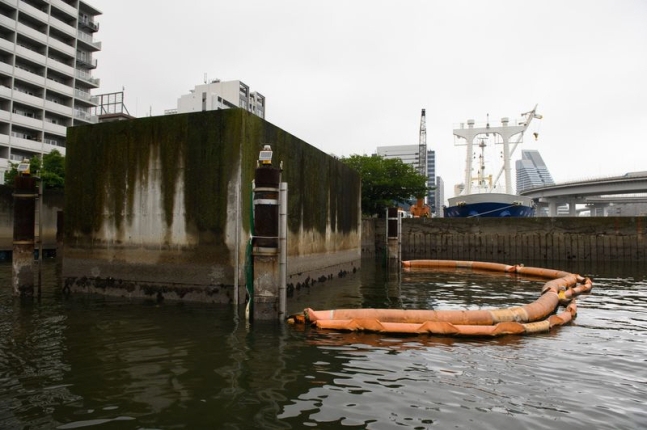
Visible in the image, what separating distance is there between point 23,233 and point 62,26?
221 ft

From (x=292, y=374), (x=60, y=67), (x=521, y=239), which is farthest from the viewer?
(x=60, y=67)

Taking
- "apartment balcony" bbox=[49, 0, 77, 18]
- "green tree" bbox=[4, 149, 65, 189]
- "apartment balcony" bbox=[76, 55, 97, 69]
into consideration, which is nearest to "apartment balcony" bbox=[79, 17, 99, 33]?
"apartment balcony" bbox=[49, 0, 77, 18]

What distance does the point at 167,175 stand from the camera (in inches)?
486

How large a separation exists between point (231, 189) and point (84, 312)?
15.3 feet

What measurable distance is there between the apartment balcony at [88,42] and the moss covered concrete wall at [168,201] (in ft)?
223

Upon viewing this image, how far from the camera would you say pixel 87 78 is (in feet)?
231

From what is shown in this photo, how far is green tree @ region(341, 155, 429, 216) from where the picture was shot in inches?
1804

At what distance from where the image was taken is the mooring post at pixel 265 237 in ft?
29.8

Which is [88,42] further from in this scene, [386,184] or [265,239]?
[265,239]

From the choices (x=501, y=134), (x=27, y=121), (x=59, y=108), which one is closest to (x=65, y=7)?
(x=59, y=108)

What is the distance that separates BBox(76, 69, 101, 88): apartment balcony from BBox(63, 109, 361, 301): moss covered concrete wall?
6584cm

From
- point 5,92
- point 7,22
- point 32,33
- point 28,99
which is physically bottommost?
point 5,92

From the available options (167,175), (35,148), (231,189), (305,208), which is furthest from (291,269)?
(35,148)

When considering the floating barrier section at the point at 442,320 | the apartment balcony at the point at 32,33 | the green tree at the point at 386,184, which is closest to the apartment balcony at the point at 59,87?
the apartment balcony at the point at 32,33
